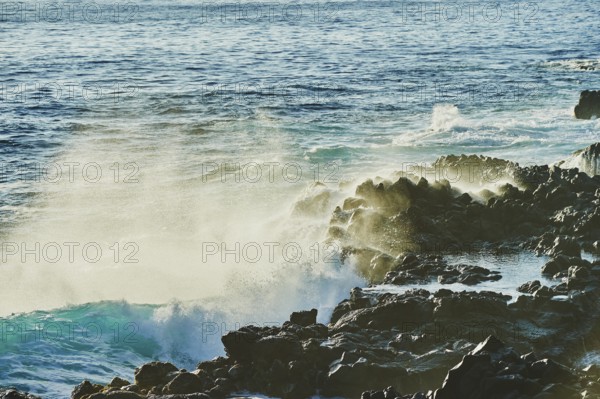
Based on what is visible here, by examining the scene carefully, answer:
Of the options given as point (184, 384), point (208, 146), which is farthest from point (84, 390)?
point (208, 146)

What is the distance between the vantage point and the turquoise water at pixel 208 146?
22.2 meters

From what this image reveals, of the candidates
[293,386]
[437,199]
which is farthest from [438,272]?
[293,386]

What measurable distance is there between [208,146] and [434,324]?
24.5m

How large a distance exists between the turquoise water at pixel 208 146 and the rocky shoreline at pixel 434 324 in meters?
1.83

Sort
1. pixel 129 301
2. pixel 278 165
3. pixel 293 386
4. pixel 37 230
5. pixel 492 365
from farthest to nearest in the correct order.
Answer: pixel 278 165, pixel 37 230, pixel 129 301, pixel 293 386, pixel 492 365

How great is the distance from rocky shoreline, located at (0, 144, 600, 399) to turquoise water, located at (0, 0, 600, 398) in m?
1.83

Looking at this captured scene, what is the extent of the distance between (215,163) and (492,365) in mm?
25033

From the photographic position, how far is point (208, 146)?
41.7 m

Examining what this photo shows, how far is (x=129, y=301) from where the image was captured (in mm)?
23312

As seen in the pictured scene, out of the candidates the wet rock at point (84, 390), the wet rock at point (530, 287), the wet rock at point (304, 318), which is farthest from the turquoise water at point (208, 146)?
the wet rock at point (530, 287)

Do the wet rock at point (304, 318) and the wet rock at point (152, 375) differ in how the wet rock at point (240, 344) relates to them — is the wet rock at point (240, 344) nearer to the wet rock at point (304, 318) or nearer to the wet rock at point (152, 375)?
the wet rock at point (152, 375)

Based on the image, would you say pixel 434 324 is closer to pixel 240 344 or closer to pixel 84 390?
pixel 240 344

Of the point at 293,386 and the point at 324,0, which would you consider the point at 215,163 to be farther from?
the point at 324,0

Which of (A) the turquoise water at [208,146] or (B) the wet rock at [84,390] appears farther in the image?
(A) the turquoise water at [208,146]
